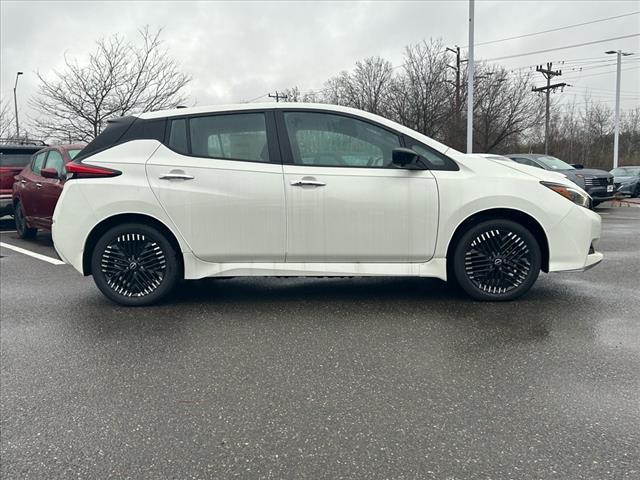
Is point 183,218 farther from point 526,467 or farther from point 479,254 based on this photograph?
point 526,467

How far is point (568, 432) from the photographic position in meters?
2.56

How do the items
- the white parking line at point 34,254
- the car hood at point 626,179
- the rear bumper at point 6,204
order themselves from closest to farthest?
the white parking line at point 34,254, the rear bumper at point 6,204, the car hood at point 626,179

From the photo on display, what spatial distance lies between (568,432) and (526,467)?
413mm

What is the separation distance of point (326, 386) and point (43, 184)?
6.96 metres

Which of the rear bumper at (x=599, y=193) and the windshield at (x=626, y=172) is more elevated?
the windshield at (x=626, y=172)

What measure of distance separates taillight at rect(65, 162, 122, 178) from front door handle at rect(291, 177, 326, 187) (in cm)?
154

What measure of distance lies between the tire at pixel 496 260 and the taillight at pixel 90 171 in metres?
3.07

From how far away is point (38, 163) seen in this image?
901cm

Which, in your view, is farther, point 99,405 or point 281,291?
point 281,291

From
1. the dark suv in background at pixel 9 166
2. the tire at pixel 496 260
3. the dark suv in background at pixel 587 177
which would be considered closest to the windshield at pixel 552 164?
the dark suv in background at pixel 587 177

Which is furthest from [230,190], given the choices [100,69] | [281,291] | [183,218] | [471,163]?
[100,69]

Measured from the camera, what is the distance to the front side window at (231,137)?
4715 millimetres

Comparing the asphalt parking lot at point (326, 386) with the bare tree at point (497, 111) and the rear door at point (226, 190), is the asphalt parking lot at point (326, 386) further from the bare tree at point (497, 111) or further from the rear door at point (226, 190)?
the bare tree at point (497, 111)

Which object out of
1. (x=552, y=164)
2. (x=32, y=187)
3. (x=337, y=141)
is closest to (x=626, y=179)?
(x=552, y=164)
